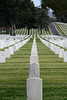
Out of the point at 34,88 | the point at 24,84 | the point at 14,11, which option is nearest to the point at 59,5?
the point at 14,11

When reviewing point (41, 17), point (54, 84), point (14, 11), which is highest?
point (14, 11)

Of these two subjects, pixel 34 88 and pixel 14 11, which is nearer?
pixel 34 88

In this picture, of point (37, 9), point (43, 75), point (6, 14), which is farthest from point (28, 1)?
point (43, 75)

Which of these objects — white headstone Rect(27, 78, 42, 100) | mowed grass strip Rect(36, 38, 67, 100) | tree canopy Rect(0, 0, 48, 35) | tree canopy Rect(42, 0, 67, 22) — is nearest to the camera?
white headstone Rect(27, 78, 42, 100)

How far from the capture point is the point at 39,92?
23.7 ft

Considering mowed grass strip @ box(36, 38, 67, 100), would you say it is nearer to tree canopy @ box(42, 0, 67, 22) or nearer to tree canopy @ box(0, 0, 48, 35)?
tree canopy @ box(42, 0, 67, 22)

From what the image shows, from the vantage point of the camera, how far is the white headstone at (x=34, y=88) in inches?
281

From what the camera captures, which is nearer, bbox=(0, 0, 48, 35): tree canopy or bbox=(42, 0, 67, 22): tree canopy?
bbox=(42, 0, 67, 22): tree canopy

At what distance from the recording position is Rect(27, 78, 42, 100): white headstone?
23.4 feet

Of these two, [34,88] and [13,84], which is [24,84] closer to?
[13,84]

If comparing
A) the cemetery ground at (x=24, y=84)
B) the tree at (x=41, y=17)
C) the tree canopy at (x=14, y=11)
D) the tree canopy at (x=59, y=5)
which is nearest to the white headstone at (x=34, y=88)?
the cemetery ground at (x=24, y=84)

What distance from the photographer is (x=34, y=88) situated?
23.6 ft

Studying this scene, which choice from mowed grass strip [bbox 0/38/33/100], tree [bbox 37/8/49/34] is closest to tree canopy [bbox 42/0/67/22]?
tree [bbox 37/8/49/34]

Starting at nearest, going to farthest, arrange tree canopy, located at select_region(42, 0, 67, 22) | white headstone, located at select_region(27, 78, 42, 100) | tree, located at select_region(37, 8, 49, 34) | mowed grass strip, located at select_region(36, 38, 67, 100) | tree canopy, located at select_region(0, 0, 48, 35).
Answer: white headstone, located at select_region(27, 78, 42, 100) → mowed grass strip, located at select_region(36, 38, 67, 100) → tree canopy, located at select_region(42, 0, 67, 22) → tree canopy, located at select_region(0, 0, 48, 35) → tree, located at select_region(37, 8, 49, 34)
